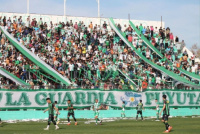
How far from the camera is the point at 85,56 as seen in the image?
174 ft

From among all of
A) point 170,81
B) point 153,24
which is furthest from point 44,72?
point 153,24

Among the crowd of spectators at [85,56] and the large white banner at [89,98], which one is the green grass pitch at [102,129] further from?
the crowd of spectators at [85,56]

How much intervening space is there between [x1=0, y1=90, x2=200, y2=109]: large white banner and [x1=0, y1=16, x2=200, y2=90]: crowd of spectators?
709 mm

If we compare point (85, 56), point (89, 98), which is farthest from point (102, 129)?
point (85, 56)

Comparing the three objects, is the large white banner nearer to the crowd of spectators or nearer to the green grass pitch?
the crowd of spectators

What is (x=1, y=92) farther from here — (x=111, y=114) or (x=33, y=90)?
(x=111, y=114)

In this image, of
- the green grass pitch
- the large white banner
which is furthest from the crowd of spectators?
the green grass pitch

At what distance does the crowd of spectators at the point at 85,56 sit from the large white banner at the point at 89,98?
71cm

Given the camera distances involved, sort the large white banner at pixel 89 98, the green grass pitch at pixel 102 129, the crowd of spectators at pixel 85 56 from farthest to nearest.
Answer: the crowd of spectators at pixel 85 56 < the large white banner at pixel 89 98 < the green grass pitch at pixel 102 129

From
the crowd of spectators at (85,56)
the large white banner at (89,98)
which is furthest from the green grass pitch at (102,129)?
the crowd of spectators at (85,56)

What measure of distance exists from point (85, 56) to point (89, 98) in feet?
20.8

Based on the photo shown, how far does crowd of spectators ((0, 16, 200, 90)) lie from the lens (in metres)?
48.3

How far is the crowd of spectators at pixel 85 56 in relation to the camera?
48.3 m

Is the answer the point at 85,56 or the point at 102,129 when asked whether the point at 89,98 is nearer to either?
the point at 85,56
